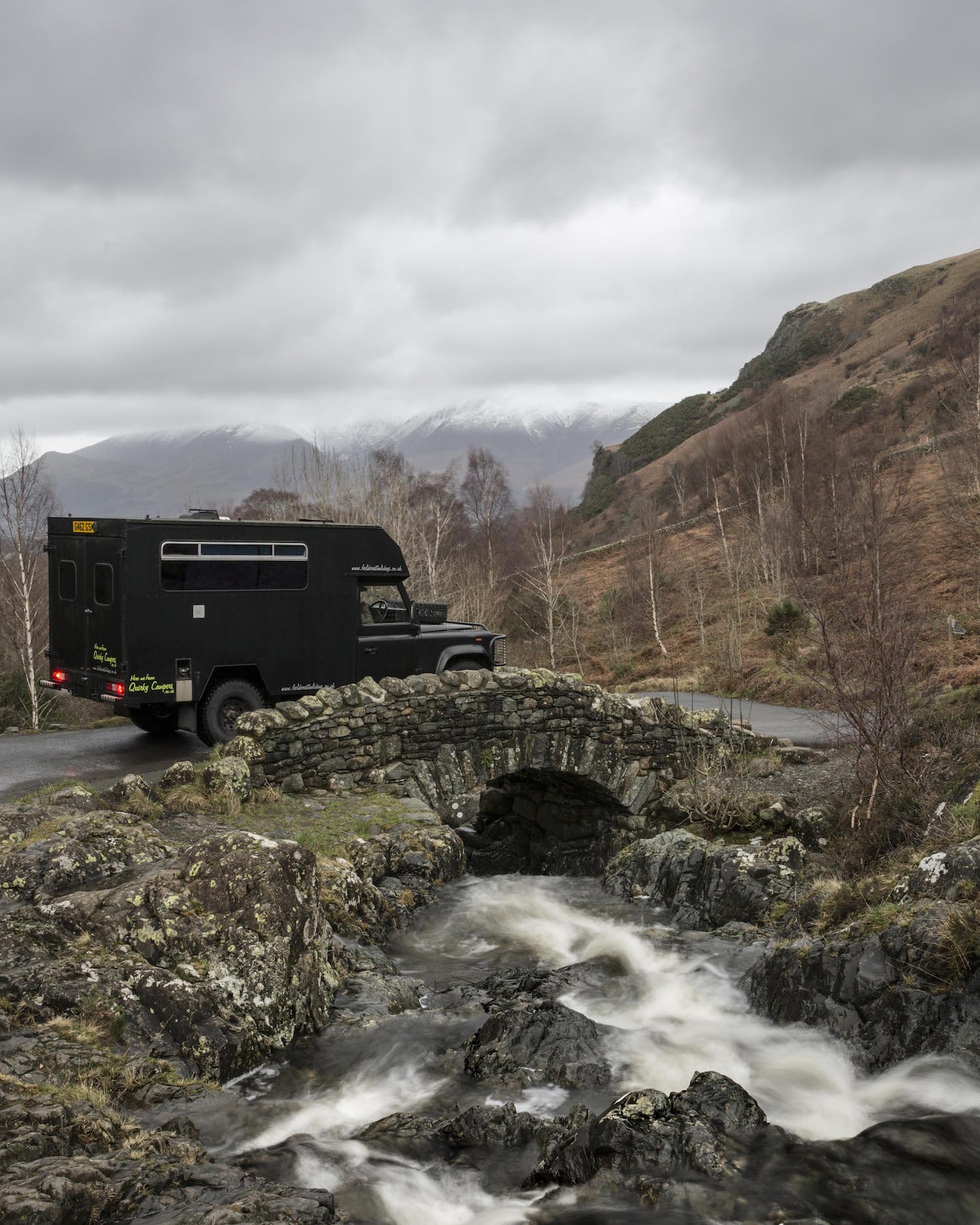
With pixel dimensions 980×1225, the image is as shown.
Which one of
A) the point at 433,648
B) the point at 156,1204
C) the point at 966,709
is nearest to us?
the point at 156,1204

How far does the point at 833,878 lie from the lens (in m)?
10.3

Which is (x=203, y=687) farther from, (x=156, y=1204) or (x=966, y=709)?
(x=966, y=709)

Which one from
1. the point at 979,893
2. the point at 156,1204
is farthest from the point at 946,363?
the point at 156,1204

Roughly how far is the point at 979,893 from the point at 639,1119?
3.26 meters

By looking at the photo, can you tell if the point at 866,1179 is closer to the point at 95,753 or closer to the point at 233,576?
the point at 233,576

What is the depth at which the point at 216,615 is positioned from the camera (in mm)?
14258

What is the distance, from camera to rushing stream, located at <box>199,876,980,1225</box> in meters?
5.73

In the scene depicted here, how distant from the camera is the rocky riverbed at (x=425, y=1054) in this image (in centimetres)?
533

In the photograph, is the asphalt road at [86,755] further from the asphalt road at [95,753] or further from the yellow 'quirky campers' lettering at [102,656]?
the yellow 'quirky campers' lettering at [102,656]

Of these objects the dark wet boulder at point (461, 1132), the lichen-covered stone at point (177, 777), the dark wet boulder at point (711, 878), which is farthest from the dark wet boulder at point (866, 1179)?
the lichen-covered stone at point (177, 777)

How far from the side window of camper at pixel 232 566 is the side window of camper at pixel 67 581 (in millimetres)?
1582

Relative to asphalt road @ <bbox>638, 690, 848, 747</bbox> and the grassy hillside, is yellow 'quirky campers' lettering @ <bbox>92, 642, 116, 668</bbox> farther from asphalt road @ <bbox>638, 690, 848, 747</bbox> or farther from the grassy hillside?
the grassy hillside

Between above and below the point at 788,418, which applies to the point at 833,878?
below

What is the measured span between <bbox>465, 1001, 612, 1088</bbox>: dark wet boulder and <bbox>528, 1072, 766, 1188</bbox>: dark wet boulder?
1.05 metres
